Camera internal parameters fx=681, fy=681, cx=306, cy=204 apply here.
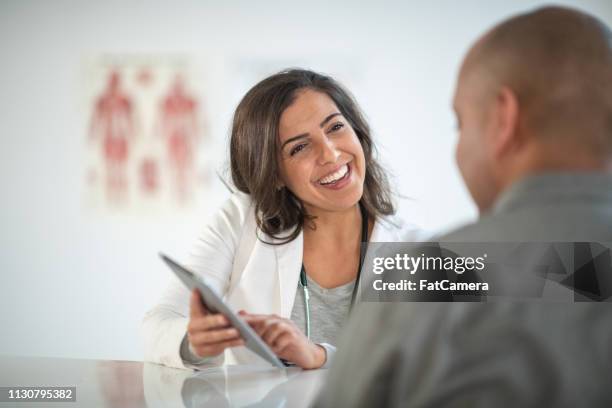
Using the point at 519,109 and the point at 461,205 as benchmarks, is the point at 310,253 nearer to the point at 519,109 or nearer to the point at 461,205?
the point at 519,109

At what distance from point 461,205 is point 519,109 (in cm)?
422

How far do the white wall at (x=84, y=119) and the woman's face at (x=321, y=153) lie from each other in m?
2.61

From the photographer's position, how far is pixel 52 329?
518 cm

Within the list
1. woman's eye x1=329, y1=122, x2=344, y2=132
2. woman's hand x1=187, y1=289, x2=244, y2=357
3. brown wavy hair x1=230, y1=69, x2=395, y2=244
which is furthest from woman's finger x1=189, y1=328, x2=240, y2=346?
woman's eye x1=329, y1=122, x2=344, y2=132

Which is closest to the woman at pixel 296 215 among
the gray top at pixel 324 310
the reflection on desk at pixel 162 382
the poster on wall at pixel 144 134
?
the gray top at pixel 324 310

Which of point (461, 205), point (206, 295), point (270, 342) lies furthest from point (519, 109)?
point (461, 205)

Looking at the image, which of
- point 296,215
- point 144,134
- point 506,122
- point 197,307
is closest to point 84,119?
point 144,134

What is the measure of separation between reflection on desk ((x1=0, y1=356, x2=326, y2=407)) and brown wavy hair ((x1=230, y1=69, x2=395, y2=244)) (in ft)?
2.49

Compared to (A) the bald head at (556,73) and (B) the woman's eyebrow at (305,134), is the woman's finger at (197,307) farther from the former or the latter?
(A) the bald head at (556,73)

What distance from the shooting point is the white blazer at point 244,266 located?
2.22 m

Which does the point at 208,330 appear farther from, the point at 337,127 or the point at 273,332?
the point at 337,127

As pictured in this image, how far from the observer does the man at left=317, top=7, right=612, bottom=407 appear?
2.17 feet

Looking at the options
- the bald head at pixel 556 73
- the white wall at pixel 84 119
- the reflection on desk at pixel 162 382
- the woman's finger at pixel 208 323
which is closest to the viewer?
the bald head at pixel 556 73

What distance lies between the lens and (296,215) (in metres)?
2.52
